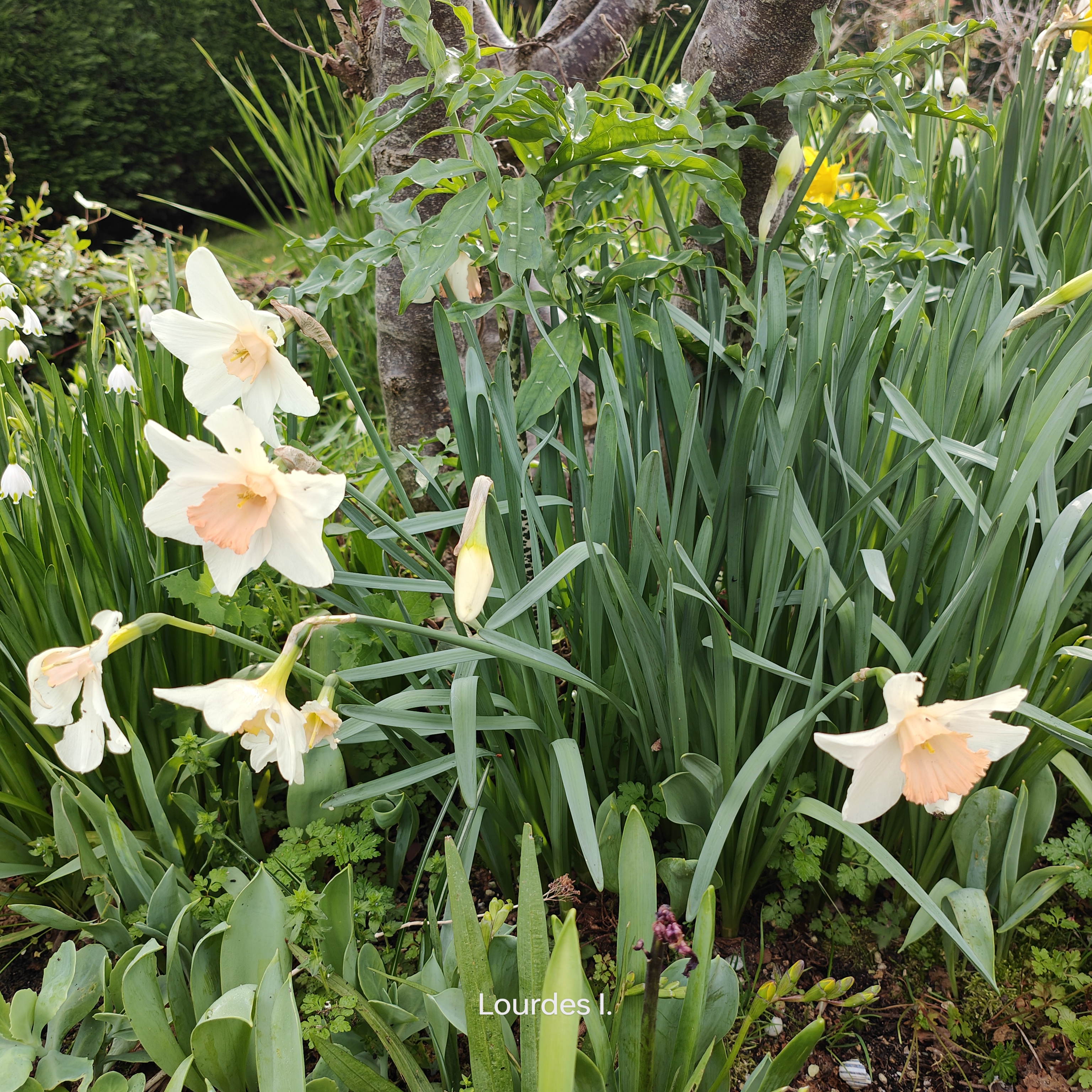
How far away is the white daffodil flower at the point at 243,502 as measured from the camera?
772 mm

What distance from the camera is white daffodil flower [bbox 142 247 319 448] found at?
35.7 inches

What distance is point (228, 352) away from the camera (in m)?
0.95

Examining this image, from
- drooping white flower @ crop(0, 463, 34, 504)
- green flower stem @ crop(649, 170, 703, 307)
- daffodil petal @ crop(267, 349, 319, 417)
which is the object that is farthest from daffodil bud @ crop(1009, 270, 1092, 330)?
drooping white flower @ crop(0, 463, 34, 504)

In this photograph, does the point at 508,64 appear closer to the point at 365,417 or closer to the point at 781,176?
the point at 781,176

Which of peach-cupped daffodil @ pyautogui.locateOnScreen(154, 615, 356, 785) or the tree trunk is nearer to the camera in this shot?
peach-cupped daffodil @ pyautogui.locateOnScreen(154, 615, 356, 785)

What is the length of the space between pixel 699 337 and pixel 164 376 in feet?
3.31

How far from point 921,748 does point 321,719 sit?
0.63 m

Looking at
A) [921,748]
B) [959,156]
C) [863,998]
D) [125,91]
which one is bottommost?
[863,998]

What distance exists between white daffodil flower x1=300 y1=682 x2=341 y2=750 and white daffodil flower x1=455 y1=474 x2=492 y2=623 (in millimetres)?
169

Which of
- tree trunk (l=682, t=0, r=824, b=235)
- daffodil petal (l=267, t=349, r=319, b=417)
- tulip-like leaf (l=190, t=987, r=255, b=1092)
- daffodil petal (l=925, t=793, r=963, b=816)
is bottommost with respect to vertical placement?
tulip-like leaf (l=190, t=987, r=255, b=1092)

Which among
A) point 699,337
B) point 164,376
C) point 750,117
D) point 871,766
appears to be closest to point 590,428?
point 699,337

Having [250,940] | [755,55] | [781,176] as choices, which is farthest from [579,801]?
[755,55]

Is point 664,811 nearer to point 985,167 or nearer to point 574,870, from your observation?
point 574,870

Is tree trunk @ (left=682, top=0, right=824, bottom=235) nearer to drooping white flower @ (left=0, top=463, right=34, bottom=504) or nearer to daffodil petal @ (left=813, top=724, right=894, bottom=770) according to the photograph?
daffodil petal @ (left=813, top=724, right=894, bottom=770)
